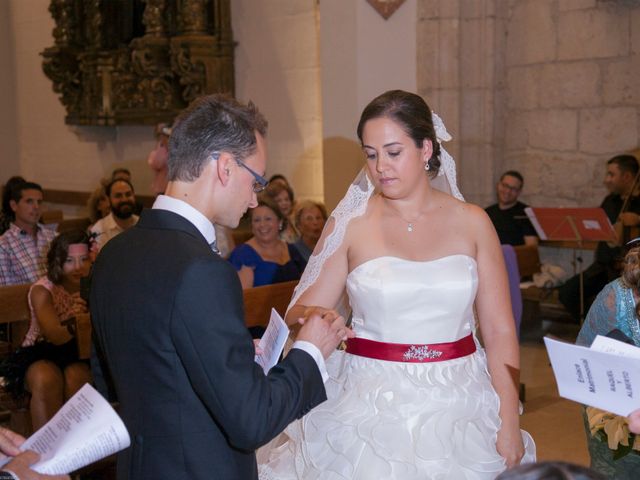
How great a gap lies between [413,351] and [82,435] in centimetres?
140

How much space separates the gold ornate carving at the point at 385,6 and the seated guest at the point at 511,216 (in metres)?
1.72

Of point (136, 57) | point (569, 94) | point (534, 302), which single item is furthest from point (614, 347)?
point (136, 57)

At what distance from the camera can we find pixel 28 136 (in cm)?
1342

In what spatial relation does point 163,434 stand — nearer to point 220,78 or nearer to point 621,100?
point 621,100

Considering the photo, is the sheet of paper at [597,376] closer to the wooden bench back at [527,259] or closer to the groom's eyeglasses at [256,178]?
the groom's eyeglasses at [256,178]

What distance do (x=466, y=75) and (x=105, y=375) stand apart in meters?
6.11

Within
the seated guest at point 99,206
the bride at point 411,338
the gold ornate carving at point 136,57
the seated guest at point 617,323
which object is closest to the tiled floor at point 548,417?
the seated guest at point 617,323

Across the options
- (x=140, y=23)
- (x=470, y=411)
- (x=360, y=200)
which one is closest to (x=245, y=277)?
(x=360, y=200)

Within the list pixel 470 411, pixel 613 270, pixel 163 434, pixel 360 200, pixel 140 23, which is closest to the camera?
pixel 163 434

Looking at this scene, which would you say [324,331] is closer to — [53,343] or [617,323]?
[617,323]

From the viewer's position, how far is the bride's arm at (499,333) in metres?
3.04

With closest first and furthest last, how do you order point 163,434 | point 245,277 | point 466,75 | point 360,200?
point 163,434 → point 360,200 → point 245,277 → point 466,75

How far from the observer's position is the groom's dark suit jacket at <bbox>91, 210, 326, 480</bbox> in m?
1.97

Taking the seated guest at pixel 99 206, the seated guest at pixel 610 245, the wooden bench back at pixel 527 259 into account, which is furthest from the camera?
the seated guest at pixel 99 206
